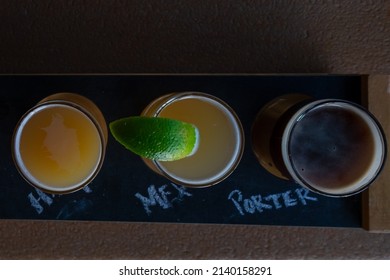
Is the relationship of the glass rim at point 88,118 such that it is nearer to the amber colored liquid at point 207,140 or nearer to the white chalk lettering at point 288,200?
the amber colored liquid at point 207,140

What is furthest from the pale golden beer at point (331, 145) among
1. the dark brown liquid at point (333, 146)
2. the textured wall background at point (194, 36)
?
the textured wall background at point (194, 36)

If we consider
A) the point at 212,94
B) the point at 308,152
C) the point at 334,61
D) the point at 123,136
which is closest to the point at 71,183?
the point at 123,136

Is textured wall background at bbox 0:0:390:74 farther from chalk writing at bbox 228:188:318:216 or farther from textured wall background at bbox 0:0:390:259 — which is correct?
chalk writing at bbox 228:188:318:216

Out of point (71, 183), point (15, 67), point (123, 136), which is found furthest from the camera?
point (15, 67)

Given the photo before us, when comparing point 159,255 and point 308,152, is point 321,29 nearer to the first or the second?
point 308,152

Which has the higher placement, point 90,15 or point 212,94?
point 90,15

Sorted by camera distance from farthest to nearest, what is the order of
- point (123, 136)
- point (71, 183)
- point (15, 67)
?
1. point (15, 67)
2. point (71, 183)
3. point (123, 136)

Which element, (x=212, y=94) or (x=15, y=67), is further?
(x=15, y=67)

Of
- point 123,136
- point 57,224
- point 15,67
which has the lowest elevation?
point 123,136
